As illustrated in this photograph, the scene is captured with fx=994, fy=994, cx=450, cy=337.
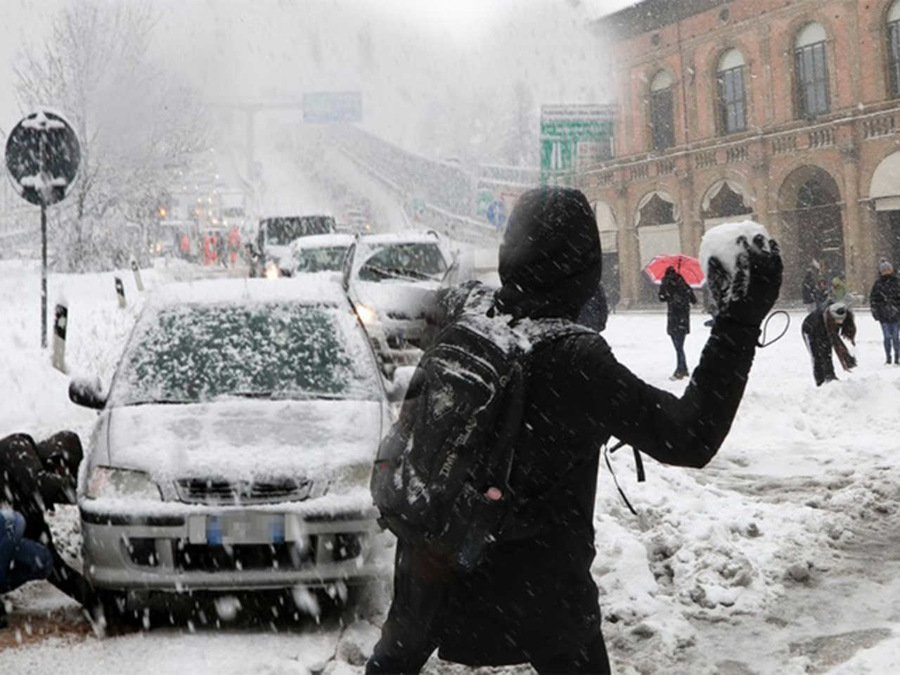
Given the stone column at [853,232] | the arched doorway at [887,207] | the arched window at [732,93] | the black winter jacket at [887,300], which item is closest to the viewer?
the black winter jacket at [887,300]

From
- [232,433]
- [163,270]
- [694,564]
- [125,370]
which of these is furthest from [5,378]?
[163,270]

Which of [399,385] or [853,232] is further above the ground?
[853,232]

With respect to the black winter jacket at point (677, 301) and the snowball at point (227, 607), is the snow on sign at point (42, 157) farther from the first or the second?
the black winter jacket at point (677, 301)

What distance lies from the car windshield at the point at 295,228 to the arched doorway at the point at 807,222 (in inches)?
657

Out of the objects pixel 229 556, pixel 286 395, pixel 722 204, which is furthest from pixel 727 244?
pixel 722 204

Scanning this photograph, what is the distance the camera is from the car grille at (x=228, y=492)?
4602 millimetres

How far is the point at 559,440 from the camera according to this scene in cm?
224

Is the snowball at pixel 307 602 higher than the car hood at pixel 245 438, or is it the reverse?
the car hood at pixel 245 438

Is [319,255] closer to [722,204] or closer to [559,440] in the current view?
[559,440]

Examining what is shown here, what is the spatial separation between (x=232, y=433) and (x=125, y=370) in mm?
1107

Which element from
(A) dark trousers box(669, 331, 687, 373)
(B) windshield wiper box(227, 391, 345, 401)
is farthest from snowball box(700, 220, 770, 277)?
(A) dark trousers box(669, 331, 687, 373)

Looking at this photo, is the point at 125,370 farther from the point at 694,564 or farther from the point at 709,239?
the point at 709,239

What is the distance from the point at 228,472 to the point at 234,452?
0.50 feet

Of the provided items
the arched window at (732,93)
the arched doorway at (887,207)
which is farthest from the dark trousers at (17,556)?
the arched window at (732,93)
